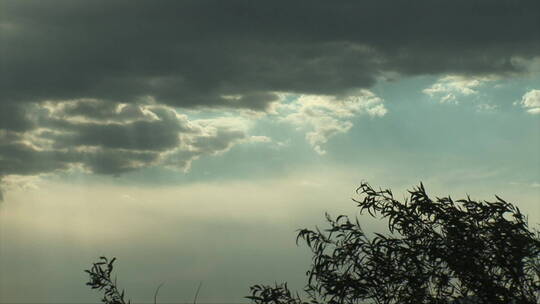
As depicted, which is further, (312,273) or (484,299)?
(312,273)

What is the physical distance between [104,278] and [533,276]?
880 centimetres

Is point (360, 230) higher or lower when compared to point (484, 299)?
higher

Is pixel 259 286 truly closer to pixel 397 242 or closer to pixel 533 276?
pixel 397 242

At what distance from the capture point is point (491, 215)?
12602 millimetres

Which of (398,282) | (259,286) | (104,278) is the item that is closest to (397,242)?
(398,282)

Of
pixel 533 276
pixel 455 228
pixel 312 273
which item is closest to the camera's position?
pixel 533 276

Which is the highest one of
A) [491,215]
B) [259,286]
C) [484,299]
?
[491,215]

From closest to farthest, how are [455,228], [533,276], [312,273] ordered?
[533,276] → [455,228] → [312,273]

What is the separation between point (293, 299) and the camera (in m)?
13.4

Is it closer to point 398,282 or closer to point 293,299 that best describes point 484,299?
point 398,282

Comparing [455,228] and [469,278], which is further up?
[455,228]

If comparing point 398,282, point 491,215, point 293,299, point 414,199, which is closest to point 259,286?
point 293,299

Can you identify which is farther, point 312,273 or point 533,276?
point 312,273

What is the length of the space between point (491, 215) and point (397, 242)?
1.98 metres
